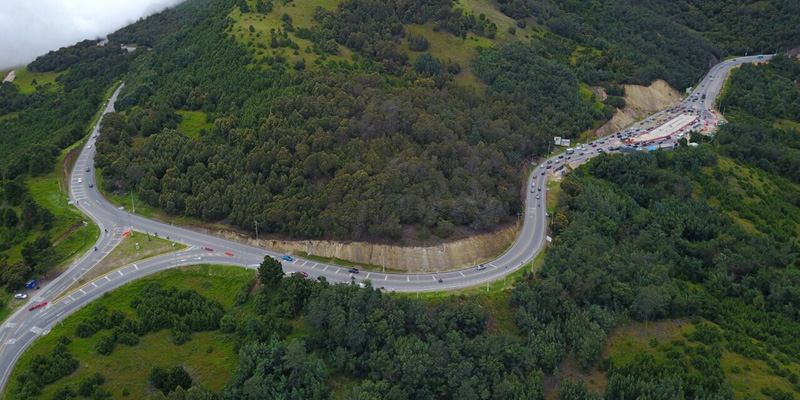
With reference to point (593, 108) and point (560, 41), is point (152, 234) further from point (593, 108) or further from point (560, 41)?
point (560, 41)

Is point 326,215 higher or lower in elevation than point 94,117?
lower

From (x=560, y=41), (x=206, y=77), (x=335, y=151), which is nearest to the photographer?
(x=335, y=151)

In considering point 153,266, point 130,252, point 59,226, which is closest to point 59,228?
point 59,226

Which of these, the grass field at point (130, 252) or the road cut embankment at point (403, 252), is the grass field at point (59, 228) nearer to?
the grass field at point (130, 252)

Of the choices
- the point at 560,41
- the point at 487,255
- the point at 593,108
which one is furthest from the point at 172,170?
the point at 560,41

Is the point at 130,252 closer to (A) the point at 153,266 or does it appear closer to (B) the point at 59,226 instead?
(A) the point at 153,266

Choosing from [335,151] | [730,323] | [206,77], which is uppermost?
[206,77]

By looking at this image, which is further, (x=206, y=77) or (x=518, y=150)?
(x=206, y=77)
